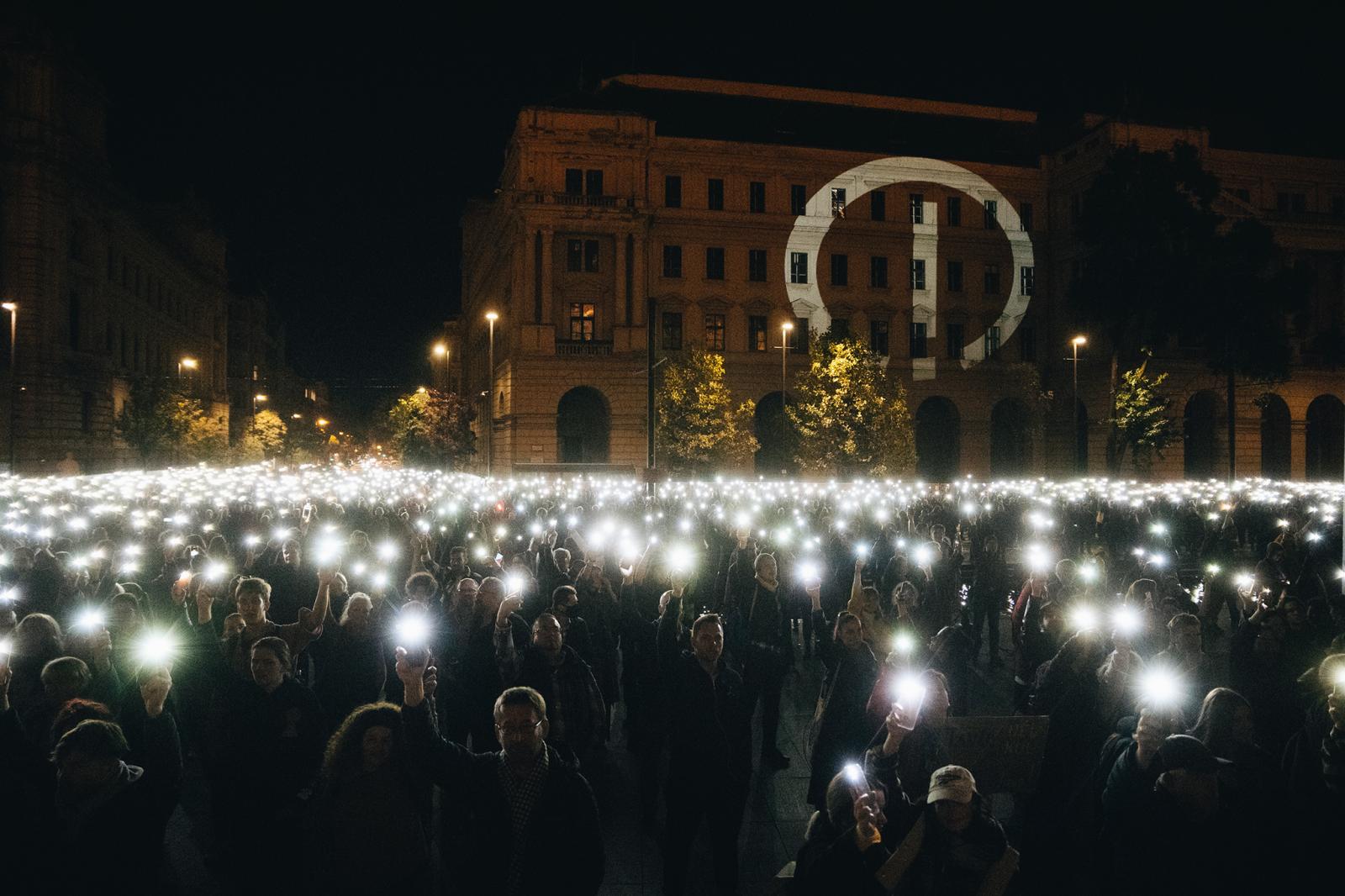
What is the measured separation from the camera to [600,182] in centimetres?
4975

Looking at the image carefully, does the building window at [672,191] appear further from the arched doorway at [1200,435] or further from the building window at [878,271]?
the arched doorway at [1200,435]

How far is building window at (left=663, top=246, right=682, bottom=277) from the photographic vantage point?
171ft

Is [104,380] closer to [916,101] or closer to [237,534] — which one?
[237,534]

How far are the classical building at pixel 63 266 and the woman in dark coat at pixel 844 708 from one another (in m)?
37.0

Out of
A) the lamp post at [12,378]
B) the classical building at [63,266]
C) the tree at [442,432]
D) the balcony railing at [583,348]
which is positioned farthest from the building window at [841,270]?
the lamp post at [12,378]

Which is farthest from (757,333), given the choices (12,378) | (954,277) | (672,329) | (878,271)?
(12,378)

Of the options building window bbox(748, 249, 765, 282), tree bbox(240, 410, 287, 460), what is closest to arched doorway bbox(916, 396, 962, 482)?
building window bbox(748, 249, 765, 282)

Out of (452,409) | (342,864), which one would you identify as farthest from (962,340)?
(342,864)

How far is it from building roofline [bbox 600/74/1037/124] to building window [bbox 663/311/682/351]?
13.1 metres

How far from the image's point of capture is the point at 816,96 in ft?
189

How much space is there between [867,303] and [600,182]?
1571 centimetres

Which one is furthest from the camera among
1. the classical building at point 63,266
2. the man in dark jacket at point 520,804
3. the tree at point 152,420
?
the tree at point 152,420

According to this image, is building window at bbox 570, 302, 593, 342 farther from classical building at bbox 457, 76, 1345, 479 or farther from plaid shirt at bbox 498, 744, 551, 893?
plaid shirt at bbox 498, 744, 551, 893

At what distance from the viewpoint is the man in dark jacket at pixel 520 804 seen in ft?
13.9
